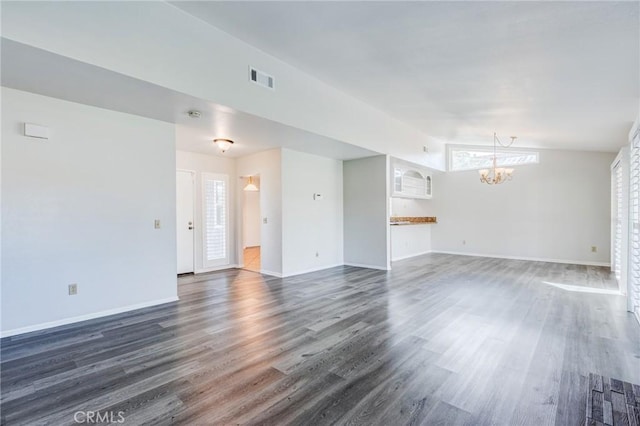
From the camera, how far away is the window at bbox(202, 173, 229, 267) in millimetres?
6559

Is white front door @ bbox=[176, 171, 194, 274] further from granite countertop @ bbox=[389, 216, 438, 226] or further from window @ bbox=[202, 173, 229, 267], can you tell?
granite countertop @ bbox=[389, 216, 438, 226]

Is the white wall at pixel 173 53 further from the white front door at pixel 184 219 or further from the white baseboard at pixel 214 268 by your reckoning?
the white baseboard at pixel 214 268

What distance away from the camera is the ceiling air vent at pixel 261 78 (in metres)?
3.72

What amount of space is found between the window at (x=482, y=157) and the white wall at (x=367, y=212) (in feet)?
12.2

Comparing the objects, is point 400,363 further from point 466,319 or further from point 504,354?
point 466,319

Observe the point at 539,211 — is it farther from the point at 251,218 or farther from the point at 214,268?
the point at 251,218

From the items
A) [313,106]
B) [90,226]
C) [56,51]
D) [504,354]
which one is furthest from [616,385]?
[90,226]

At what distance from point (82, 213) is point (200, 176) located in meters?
3.06

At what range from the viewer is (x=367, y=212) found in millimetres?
6746

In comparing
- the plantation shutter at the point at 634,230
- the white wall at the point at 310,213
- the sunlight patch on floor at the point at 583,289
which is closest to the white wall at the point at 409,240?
the white wall at the point at 310,213

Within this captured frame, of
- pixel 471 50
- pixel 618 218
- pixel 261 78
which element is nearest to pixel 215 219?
pixel 261 78

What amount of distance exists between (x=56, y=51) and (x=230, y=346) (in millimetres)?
2899

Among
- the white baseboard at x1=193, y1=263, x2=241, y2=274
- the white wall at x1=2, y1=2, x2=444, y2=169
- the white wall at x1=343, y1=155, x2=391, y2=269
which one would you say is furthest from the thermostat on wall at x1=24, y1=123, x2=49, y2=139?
the white wall at x1=343, y1=155, x2=391, y2=269

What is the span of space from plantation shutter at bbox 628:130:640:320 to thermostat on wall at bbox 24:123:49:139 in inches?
262
